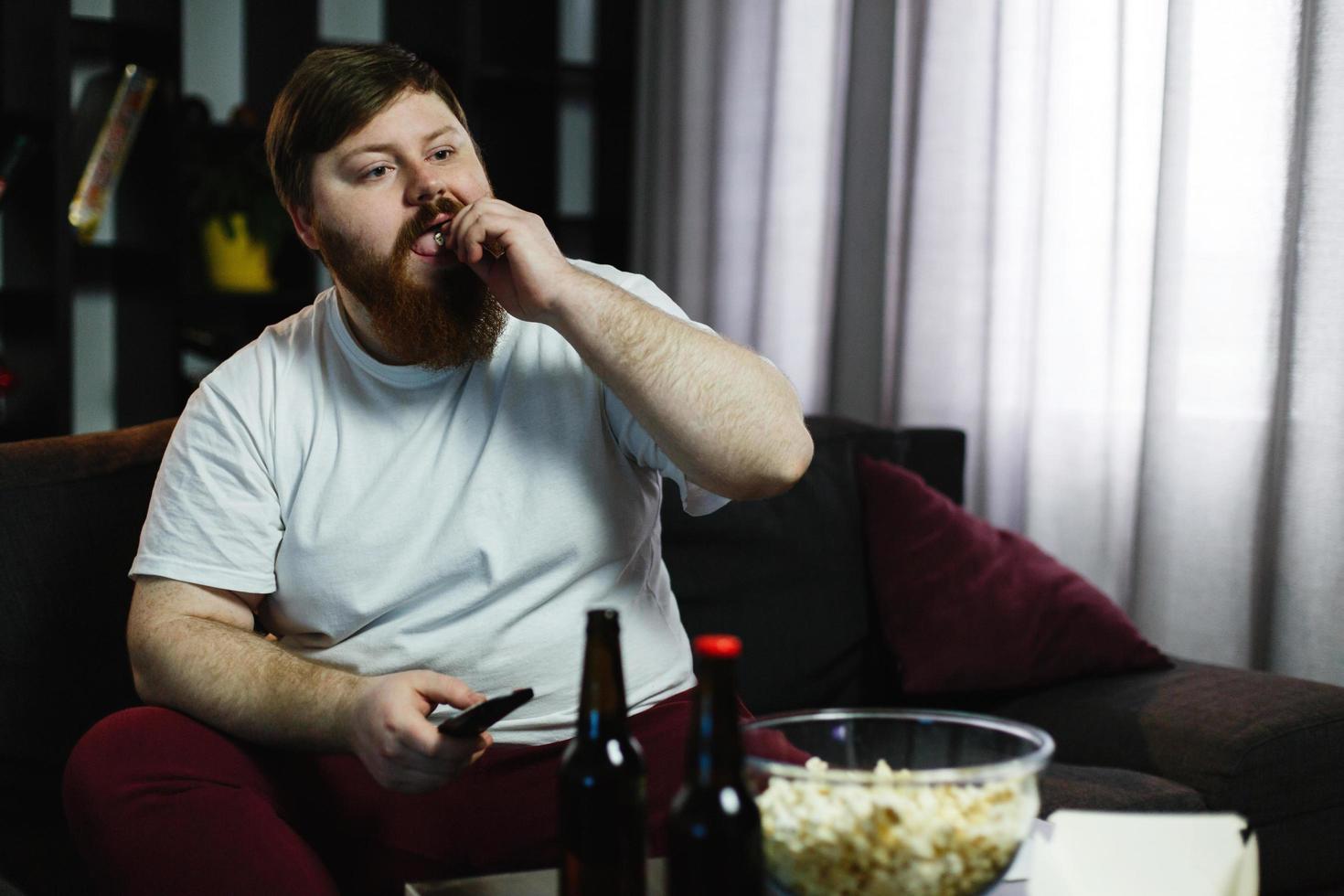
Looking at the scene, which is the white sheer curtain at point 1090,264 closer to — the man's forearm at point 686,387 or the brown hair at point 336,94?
the man's forearm at point 686,387

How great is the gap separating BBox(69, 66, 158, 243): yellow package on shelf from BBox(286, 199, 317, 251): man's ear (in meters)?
1.70

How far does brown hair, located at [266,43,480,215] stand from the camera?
1555 millimetres

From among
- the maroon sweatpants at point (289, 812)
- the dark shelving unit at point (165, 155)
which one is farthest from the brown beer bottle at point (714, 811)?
the dark shelving unit at point (165, 155)

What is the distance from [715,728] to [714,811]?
0.05 meters

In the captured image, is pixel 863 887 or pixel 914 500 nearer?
pixel 863 887

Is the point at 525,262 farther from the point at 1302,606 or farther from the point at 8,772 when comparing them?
the point at 1302,606

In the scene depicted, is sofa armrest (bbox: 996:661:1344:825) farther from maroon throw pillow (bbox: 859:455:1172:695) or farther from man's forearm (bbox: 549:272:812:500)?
man's forearm (bbox: 549:272:812:500)

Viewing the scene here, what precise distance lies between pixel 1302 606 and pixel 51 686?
74.6 inches

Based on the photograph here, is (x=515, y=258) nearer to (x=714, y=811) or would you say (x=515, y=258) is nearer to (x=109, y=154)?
(x=714, y=811)

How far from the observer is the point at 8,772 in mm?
1632

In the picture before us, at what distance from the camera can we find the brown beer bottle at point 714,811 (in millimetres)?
754

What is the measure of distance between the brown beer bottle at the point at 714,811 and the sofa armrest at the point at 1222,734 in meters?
1.17

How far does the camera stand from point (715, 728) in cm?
76

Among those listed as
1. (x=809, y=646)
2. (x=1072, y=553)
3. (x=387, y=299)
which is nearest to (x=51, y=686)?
(x=387, y=299)
